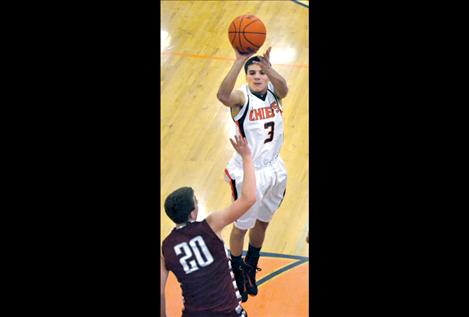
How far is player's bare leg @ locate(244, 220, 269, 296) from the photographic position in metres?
7.16

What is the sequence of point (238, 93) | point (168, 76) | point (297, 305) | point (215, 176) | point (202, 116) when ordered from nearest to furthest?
point (238, 93) → point (297, 305) → point (215, 176) → point (202, 116) → point (168, 76)

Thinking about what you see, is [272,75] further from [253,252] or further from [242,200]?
[253,252]

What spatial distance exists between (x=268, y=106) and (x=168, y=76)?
15.1ft

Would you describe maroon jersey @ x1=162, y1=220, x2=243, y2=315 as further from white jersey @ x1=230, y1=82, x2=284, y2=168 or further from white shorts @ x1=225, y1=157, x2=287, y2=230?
white jersey @ x1=230, y1=82, x2=284, y2=168

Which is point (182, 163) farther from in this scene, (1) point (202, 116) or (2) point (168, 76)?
(2) point (168, 76)

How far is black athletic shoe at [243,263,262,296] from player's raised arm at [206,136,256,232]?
1.93 metres

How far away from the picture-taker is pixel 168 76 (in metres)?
11.0

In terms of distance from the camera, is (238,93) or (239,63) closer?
(239,63)

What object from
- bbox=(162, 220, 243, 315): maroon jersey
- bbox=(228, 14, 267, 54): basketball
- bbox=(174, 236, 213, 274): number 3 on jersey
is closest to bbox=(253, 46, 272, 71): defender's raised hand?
bbox=(228, 14, 267, 54): basketball

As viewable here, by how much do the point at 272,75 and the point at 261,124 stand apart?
477mm

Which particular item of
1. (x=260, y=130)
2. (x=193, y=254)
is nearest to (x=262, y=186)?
(x=260, y=130)

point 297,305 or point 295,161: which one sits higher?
point 295,161
